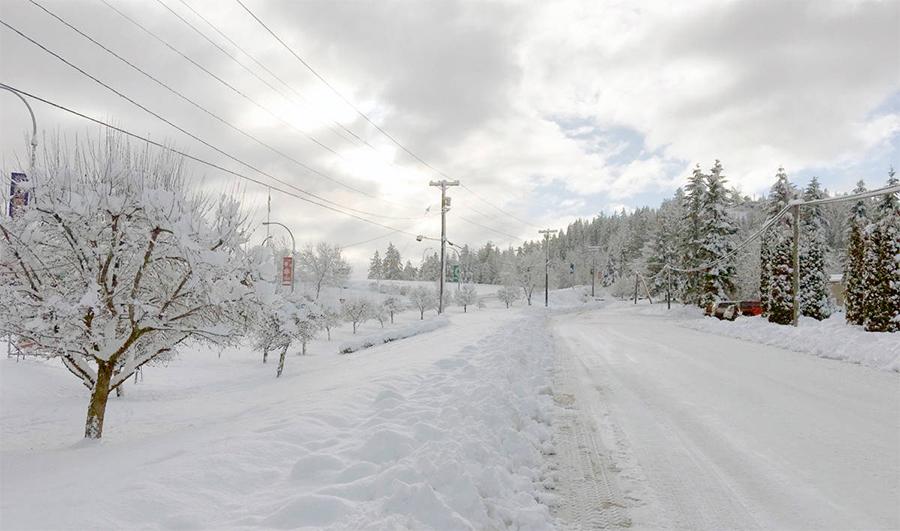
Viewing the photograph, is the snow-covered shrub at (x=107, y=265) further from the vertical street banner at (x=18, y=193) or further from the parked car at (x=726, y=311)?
the parked car at (x=726, y=311)

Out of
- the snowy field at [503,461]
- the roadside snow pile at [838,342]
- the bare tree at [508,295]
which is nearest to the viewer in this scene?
the snowy field at [503,461]

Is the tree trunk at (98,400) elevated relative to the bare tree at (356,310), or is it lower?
elevated

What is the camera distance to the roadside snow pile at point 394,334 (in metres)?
28.4

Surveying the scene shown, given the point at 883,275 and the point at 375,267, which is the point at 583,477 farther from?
the point at 375,267

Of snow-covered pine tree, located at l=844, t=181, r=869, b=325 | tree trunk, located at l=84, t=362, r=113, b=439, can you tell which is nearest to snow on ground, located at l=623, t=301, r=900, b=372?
snow-covered pine tree, located at l=844, t=181, r=869, b=325

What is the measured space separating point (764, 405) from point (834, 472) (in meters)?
3.27

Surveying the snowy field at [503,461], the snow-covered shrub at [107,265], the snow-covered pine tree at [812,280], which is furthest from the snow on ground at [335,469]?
the snow-covered pine tree at [812,280]

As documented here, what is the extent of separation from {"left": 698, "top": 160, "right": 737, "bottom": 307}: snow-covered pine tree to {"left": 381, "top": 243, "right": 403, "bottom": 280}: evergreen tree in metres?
122

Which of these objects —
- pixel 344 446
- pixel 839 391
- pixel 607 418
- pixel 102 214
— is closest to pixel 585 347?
pixel 839 391

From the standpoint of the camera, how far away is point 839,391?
9352 mm

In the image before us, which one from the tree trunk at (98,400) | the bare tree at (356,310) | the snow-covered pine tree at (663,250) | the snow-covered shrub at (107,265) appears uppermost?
the snow-covered pine tree at (663,250)

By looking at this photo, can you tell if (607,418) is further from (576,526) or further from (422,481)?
(422,481)

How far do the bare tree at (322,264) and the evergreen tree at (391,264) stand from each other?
81.2 metres

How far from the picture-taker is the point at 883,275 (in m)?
23.0
